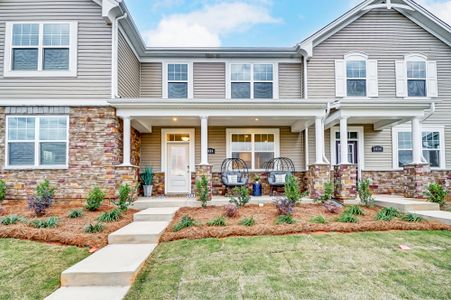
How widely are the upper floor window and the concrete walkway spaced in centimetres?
649

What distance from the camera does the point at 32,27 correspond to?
25.5 feet

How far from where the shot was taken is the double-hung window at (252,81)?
10.2 meters

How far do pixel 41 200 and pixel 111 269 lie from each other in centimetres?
402

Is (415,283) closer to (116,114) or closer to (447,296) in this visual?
(447,296)

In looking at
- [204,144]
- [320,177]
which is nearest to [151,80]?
[204,144]

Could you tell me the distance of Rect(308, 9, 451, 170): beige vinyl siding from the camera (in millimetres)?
9938

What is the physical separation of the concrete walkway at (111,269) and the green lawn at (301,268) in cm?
15

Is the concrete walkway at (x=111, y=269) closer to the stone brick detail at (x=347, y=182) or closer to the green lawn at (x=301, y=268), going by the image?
the green lawn at (x=301, y=268)

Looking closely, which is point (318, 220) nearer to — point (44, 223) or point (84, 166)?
point (44, 223)

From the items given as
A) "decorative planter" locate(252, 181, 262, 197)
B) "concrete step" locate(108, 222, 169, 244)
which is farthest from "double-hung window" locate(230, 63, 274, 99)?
"concrete step" locate(108, 222, 169, 244)

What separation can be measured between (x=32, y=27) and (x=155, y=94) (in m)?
3.99

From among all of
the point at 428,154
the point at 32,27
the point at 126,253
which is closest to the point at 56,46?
the point at 32,27

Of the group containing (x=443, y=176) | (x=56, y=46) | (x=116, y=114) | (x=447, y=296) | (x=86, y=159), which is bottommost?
(x=447, y=296)

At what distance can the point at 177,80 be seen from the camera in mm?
10242
